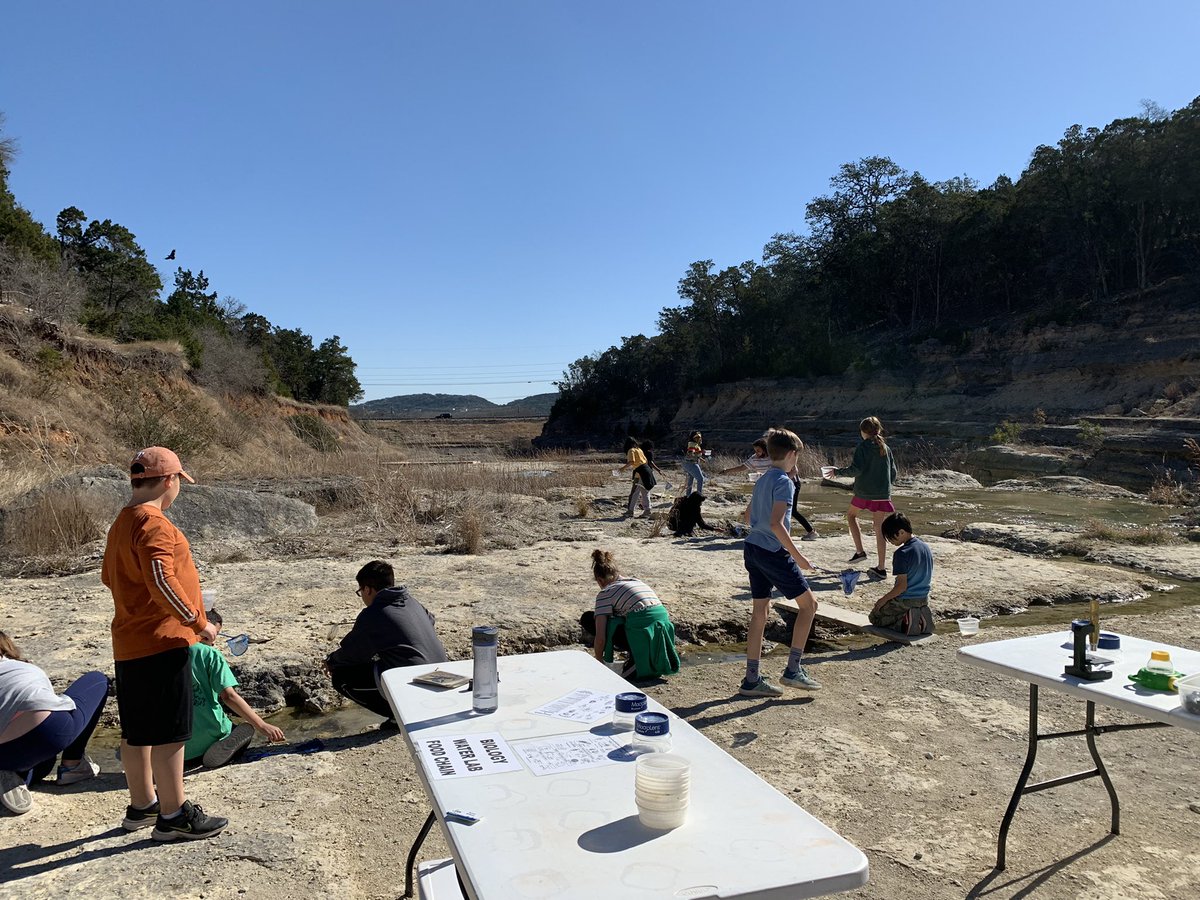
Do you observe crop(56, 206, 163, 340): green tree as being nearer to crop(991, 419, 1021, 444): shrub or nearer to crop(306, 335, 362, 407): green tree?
crop(306, 335, 362, 407): green tree

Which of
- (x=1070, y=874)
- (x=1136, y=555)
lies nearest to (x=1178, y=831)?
(x=1070, y=874)

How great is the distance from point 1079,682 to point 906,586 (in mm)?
3842

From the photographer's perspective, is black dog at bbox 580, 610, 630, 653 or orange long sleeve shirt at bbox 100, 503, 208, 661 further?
black dog at bbox 580, 610, 630, 653

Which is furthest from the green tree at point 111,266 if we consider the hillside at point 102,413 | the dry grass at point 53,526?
the dry grass at point 53,526

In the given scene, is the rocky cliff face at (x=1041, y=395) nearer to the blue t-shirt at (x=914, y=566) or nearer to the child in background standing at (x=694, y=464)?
the child in background standing at (x=694, y=464)

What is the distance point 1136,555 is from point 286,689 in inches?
410

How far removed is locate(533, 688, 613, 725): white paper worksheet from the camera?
3027 millimetres

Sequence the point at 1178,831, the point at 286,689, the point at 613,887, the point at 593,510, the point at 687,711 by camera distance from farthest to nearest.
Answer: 1. the point at 593,510
2. the point at 286,689
3. the point at 687,711
4. the point at 1178,831
5. the point at 613,887

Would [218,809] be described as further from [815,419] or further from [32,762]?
[815,419]

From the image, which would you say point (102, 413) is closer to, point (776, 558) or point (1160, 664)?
point (776, 558)

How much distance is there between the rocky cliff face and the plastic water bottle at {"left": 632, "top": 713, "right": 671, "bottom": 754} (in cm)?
2271

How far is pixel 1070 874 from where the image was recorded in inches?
136

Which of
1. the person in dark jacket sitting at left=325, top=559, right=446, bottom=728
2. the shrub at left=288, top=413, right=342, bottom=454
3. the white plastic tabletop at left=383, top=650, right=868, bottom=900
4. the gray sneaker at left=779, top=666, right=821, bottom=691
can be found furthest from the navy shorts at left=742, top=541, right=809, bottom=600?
the shrub at left=288, top=413, right=342, bottom=454

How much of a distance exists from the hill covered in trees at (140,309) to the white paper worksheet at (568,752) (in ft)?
89.9
